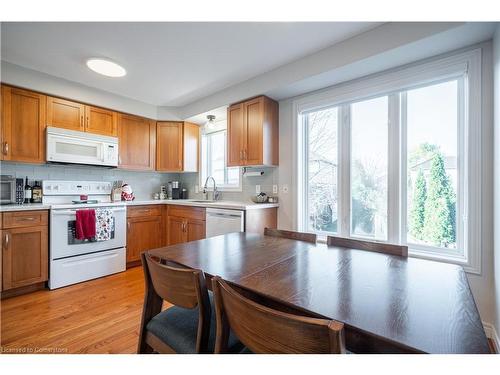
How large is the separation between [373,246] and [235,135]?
7.12ft

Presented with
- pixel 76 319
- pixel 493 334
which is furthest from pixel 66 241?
pixel 493 334

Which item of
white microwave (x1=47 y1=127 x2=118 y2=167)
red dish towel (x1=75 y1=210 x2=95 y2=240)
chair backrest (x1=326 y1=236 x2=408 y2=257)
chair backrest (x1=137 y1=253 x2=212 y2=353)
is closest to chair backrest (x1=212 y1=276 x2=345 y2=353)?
chair backrest (x1=137 y1=253 x2=212 y2=353)

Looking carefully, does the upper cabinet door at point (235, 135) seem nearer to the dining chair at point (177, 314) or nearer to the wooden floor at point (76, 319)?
the wooden floor at point (76, 319)

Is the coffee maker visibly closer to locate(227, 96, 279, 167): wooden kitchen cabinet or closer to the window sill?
locate(227, 96, 279, 167): wooden kitchen cabinet

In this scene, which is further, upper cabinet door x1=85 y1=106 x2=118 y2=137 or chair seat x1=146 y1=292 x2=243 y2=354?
upper cabinet door x1=85 y1=106 x2=118 y2=137

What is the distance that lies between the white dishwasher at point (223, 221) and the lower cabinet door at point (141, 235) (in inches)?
39.8

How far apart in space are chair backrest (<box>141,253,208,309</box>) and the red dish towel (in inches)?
88.5

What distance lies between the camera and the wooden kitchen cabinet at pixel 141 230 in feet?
10.5

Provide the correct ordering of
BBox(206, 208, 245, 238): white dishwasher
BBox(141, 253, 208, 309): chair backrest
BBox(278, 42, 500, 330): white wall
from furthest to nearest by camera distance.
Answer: BBox(206, 208, 245, 238): white dishwasher → BBox(278, 42, 500, 330): white wall → BBox(141, 253, 208, 309): chair backrest

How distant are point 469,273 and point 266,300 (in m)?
1.89

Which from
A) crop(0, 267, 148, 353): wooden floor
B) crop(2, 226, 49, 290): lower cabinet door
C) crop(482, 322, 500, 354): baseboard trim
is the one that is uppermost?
crop(2, 226, 49, 290): lower cabinet door

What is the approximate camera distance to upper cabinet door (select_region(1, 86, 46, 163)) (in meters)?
2.47
